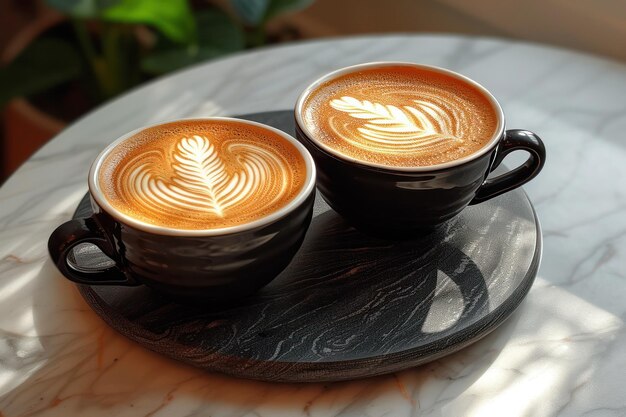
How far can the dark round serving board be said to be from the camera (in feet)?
1.89

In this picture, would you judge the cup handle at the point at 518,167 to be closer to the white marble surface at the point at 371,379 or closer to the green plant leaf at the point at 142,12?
the white marble surface at the point at 371,379

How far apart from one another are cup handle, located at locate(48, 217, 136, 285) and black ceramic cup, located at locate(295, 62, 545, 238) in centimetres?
17

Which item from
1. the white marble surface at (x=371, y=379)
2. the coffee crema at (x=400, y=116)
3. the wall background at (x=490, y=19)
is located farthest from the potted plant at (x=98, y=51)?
the coffee crema at (x=400, y=116)

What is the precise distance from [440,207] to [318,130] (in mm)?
117

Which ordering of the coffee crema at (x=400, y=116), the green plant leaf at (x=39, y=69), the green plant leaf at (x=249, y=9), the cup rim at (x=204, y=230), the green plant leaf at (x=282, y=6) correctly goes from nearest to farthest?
the cup rim at (x=204, y=230)
the coffee crema at (x=400, y=116)
the green plant leaf at (x=249, y=9)
the green plant leaf at (x=282, y=6)
the green plant leaf at (x=39, y=69)

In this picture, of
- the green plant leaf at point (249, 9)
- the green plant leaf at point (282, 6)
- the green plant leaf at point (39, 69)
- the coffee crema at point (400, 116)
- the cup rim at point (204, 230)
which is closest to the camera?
the cup rim at point (204, 230)

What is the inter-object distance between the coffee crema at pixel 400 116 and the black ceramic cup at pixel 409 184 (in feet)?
0.06

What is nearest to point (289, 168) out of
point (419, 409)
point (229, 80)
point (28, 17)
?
point (419, 409)

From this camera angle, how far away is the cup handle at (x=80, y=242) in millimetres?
571

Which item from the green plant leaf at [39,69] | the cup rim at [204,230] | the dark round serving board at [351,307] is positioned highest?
the cup rim at [204,230]

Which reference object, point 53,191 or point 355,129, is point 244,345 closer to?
point 355,129

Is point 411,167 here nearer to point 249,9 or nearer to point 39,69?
point 249,9

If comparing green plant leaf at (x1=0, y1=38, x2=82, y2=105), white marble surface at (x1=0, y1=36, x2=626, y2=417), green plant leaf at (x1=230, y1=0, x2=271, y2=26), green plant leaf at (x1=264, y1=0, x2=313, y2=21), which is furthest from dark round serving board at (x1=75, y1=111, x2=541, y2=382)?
green plant leaf at (x1=0, y1=38, x2=82, y2=105)

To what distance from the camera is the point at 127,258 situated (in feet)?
1.90
